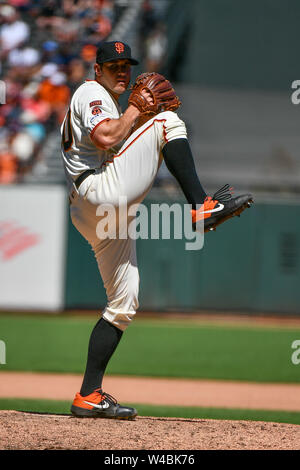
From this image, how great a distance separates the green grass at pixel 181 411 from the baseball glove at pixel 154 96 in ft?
6.78

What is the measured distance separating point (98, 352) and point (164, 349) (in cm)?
433

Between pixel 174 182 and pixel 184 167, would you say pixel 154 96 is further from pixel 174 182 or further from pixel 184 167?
pixel 174 182

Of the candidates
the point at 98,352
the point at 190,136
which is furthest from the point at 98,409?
the point at 190,136

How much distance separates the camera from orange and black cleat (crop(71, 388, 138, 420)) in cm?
372

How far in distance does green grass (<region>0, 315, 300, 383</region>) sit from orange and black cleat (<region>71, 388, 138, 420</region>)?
295cm

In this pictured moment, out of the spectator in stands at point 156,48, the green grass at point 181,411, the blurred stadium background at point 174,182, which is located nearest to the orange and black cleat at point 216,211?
the green grass at point 181,411

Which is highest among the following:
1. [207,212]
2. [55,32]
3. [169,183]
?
[55,32]

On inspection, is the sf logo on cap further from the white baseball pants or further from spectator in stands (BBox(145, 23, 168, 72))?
spectator in stands (BBox(145, 23, 168, 72))

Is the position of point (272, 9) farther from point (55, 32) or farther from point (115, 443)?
point (115, 443)

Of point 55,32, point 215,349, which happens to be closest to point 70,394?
point 215,349

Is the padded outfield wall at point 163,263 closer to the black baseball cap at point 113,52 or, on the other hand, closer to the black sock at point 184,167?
the black baseball cap at point 113,52

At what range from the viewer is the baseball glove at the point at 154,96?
11.3 feet

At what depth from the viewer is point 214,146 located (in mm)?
11703
